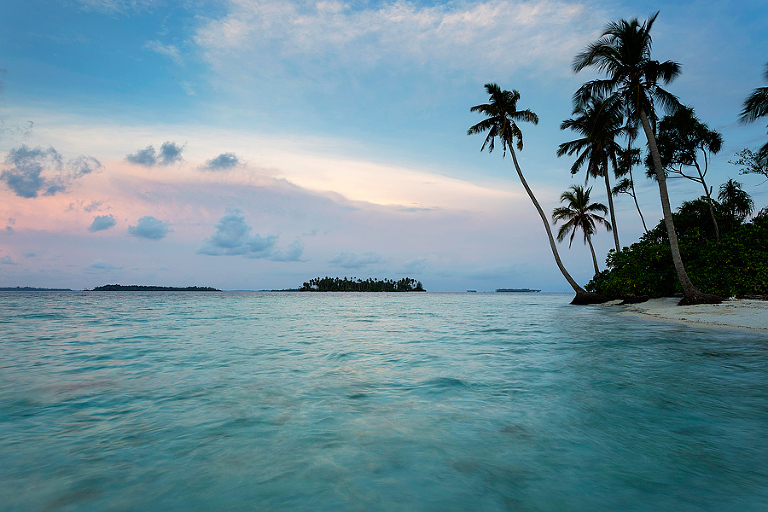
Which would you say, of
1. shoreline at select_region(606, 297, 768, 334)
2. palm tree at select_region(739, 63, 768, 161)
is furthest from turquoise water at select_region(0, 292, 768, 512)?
palm tree at select_region(739, 63, 768, 161)

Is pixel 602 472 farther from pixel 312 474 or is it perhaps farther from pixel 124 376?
pixel 124 376

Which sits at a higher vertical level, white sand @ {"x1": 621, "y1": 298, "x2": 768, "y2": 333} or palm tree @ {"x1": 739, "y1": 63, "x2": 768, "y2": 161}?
palm tree @ {"x1": 739, "y1": 63, "x2": 768, "y2": 161}

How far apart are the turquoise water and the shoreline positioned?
5269 mm

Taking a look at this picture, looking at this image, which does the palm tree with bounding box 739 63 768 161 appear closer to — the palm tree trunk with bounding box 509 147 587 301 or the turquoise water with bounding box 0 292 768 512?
the palm tree trunk with bounding box 509 147 587 301

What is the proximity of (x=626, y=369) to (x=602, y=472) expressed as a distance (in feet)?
15.3

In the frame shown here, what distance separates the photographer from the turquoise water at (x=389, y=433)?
2752 millimetres

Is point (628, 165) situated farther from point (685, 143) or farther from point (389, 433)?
point (389, 433)

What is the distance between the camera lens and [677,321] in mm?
14906

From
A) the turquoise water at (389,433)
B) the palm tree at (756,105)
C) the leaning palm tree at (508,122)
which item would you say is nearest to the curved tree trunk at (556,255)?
the leaning palm tree at (508,122)

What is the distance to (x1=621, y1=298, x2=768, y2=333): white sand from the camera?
12.3 m

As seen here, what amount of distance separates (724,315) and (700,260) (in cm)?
767

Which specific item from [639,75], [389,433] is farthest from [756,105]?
[389,433]

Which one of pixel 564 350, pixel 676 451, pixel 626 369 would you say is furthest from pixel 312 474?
pixel 564 350

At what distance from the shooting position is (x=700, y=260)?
66.0 ft
